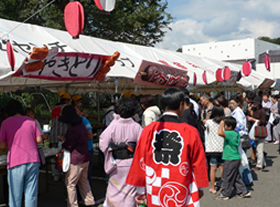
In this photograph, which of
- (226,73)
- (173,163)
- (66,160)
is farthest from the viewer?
(226,73)

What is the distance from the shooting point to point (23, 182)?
399 cm

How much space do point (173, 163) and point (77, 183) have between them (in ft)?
9.21

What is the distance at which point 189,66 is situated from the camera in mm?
11031

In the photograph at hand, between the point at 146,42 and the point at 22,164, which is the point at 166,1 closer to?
the point at 146,42

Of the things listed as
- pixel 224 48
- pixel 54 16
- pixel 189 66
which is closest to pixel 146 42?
pixel 54 16

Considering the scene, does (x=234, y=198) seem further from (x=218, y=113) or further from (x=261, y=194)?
(x=218, y=113)

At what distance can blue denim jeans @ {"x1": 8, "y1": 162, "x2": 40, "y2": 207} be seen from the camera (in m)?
3.93

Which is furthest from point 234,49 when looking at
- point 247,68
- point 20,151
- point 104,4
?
point 20,151

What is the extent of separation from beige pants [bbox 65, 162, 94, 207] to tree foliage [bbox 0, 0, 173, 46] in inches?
526

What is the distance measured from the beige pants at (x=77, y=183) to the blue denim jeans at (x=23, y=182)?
2.05 feet

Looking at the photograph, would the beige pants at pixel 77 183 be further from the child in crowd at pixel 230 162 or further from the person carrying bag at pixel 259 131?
the person carrying bag at pixel 259 131

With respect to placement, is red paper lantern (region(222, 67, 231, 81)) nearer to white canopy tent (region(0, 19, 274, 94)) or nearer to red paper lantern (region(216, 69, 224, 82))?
red paper lantern (region(216, 69, 224, 82))

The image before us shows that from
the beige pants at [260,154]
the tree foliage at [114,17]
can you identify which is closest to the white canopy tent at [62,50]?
the beige pants at [260,154]

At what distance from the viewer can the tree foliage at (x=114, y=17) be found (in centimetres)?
1708
